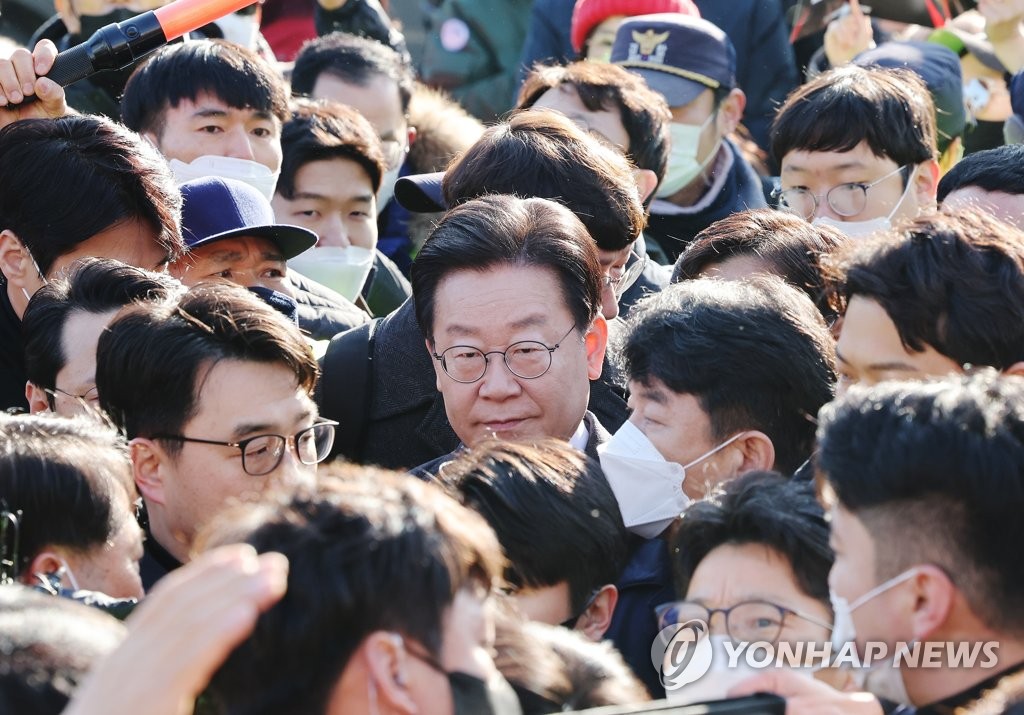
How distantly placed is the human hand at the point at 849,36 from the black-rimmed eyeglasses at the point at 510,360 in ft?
11.6

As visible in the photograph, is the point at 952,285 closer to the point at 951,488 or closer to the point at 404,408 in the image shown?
the point at 951,488

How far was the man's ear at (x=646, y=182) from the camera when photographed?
5004 millimetres

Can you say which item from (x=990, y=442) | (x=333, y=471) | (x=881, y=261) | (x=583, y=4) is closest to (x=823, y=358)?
(x=881, y=261)

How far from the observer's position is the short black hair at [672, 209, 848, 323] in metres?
4.17

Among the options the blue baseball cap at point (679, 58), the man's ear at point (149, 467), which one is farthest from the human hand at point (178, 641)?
the blue baseball cap at point (679, 58)

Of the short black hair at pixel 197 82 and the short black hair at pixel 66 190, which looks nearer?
the short black hair at pixel 66 190

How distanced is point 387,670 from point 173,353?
1.74 metres

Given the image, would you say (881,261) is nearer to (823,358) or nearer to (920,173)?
(823,358)

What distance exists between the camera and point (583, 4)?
670 cm

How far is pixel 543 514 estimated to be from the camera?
3098 millimetres

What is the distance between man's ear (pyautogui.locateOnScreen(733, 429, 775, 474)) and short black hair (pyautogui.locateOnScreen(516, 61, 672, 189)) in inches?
78.0

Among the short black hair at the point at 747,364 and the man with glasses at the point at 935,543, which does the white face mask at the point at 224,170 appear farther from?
the man with glasses at the point at 935,543

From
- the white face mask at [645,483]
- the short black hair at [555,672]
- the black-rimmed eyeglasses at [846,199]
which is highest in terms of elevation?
the black-rimmed eyeglasses at [846,199]

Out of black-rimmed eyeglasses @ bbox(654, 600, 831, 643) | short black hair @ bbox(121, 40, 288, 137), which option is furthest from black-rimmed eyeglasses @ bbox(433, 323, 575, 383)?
short black hair @ bbox(121, 40, 288, 137)
